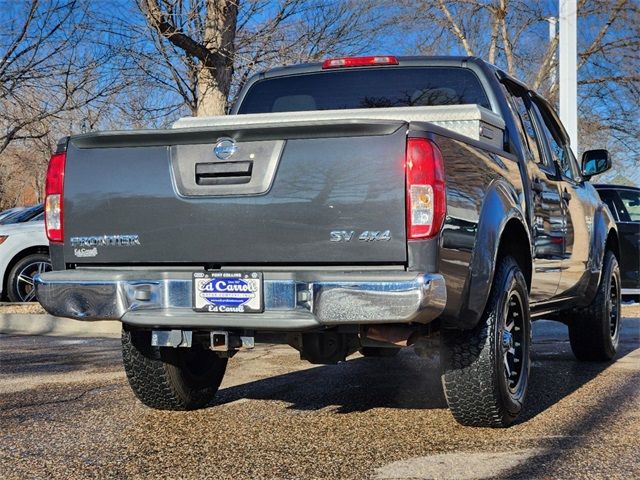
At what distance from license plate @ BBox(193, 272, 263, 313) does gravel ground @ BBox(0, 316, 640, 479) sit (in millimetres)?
655

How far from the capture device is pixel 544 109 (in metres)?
6.56

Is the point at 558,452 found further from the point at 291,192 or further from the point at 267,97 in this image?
the point at 267,97

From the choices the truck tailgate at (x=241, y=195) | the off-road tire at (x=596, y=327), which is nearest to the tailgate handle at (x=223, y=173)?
the truck tailgate at (x=241, y=195)

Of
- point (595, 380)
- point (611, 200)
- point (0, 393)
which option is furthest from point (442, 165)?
point (611, 200)

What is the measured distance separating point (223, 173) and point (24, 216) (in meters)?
9.28

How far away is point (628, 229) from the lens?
11.2 m

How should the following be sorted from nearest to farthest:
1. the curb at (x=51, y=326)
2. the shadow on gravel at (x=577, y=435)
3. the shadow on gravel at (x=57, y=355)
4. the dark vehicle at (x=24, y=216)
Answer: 1. the shadow on gravel at (x=577, y=435)
2. the shadow on gravel at (x=57, y=355)
3. the curb at (x=51, y=326)
4. the dark vehicle at (x=24, y=216)

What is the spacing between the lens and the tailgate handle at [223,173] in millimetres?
4051

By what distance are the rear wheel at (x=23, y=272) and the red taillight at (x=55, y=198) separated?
7.80 meters

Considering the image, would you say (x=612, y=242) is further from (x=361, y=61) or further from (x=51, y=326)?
(x=51, y=326)

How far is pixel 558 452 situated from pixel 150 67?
10532 millimetres

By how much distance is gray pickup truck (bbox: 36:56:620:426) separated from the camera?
3.80 meters

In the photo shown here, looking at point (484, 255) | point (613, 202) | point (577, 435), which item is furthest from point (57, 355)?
point (613, 202)

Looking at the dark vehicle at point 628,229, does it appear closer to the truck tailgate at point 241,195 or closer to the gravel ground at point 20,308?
the gravel ground at point 20,308
